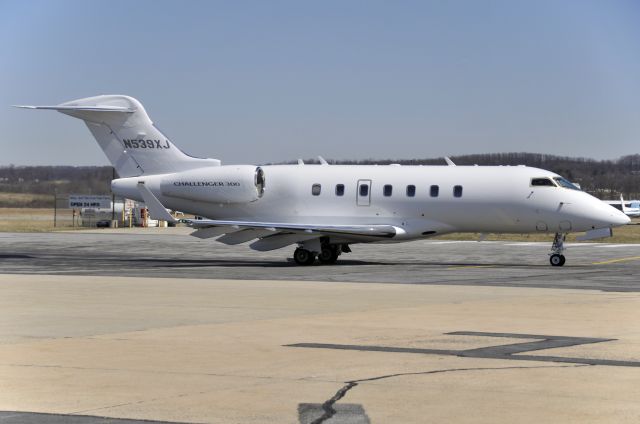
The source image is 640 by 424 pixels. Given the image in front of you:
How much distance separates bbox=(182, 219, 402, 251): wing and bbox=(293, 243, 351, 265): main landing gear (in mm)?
692

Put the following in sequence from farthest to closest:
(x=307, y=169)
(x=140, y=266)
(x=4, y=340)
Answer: (x=307, y=169) < (x=140, y=266) < (x=4, y=340)

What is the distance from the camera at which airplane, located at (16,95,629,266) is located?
38.2 m

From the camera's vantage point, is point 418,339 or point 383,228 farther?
point 383,228

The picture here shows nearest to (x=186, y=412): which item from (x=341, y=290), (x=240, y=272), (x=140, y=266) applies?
(x=341, y=290)

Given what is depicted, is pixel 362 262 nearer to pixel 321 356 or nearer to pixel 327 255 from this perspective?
pixel 327 255

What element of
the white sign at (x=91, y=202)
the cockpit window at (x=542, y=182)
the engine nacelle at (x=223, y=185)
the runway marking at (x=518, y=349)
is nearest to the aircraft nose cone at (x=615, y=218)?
the cockpit window at (x=542, y=182)

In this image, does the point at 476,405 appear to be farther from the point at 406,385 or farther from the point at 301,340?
the point at 301,340

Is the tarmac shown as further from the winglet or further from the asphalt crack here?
the winglet

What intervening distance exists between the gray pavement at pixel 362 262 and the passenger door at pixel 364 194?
2.16m

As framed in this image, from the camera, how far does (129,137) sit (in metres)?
43.4

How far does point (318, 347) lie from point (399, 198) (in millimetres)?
23950

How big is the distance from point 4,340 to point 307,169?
84.6 feet

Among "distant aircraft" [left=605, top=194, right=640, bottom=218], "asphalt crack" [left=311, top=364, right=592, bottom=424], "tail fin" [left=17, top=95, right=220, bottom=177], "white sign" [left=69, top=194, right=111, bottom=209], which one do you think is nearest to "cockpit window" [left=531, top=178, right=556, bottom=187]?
"tail fin" [left=17, top=95, right=220, bottom=177]

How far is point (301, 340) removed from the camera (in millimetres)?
16656
